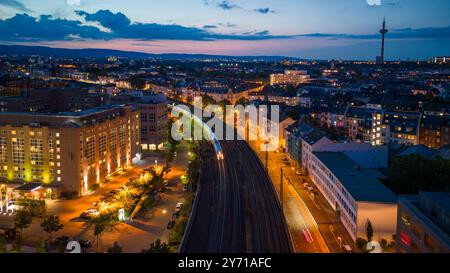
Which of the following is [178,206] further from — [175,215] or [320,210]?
[320,210]

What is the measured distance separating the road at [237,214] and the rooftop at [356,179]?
1577 millimetres

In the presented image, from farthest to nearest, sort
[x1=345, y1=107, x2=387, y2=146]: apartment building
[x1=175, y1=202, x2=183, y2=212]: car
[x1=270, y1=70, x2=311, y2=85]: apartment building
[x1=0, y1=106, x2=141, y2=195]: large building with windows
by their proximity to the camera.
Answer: [x1=270, y1=70, x2=311, y2=85]: apartment building < [x1=345, y1=107, x2=387, y2=146]: apartment building < [x1=0, y1=106, x2=141, y2=195]: large building with windows < [x1=175, y1=202, x2=183, y2=212]: car

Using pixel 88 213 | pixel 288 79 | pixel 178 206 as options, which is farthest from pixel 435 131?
pixel 288 79

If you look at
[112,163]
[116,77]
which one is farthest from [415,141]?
[116,77]

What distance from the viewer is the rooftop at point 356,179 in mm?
8453

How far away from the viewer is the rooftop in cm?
→ 845

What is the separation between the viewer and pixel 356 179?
31.9 ft

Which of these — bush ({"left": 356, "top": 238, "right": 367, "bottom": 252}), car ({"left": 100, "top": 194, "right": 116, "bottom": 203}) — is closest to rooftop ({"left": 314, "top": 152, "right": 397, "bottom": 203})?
bush ({"left": 356, "top": 238, "right": 367, "bottom": 252})

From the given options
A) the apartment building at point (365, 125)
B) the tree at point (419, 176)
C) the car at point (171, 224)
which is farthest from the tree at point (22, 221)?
the apartment building at point (365, 125)

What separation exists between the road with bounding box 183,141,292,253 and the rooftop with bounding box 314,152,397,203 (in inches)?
62.1

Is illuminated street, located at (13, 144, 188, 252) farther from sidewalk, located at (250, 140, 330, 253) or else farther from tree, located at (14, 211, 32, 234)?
sidewalk, located at (250, 140, 330, 253)
